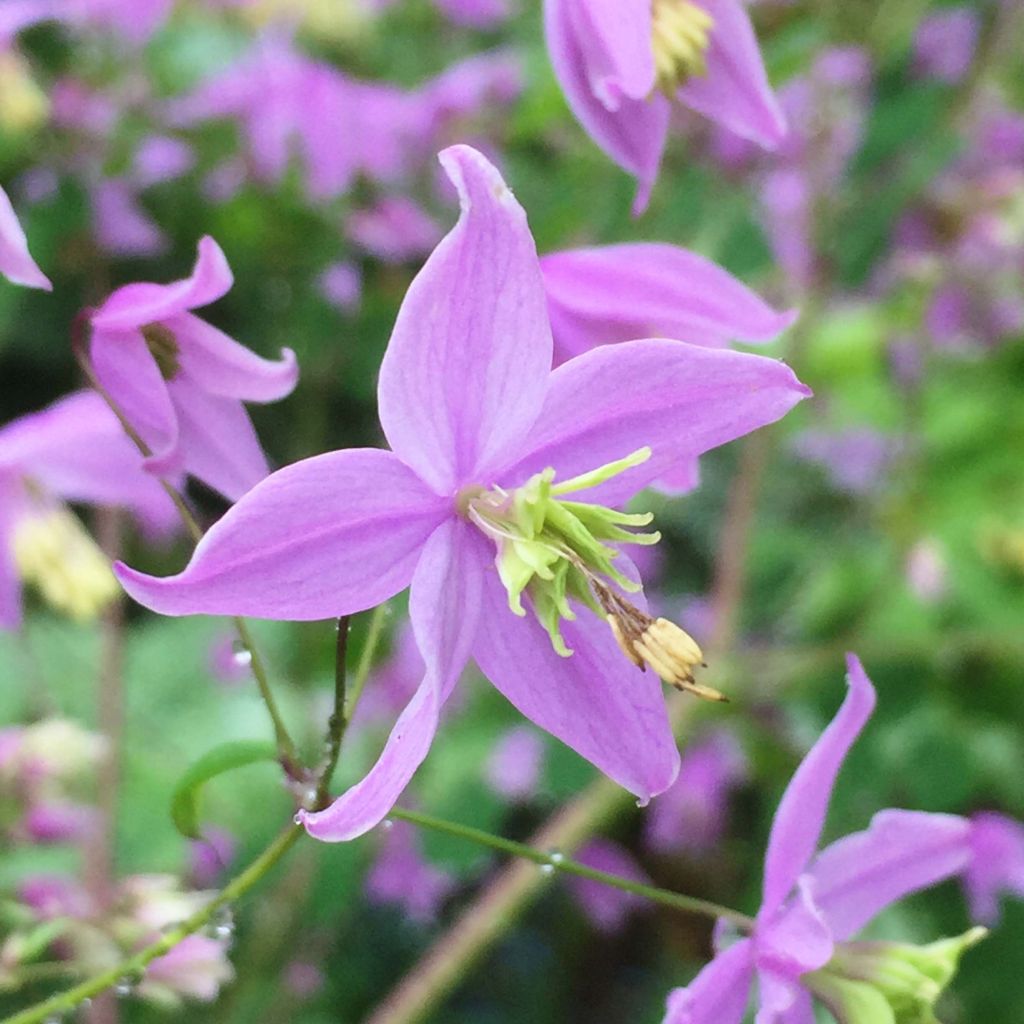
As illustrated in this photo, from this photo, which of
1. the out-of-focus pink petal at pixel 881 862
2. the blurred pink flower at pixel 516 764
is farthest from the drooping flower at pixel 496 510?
the blurred pink flower at pixel 516 764

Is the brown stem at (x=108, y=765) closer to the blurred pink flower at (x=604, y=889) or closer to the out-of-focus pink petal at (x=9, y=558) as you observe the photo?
the out-of-focus pink petal at (x=9, y=558)

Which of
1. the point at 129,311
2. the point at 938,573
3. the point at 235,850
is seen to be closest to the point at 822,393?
the point at 938,573

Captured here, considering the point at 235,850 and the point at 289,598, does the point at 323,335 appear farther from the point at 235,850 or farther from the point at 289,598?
the point at 289,598

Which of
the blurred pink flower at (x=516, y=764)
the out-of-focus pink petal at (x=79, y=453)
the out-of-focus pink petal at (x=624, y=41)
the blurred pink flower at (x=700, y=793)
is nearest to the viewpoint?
the out-of-focus pink petal at (x=624, y=41)

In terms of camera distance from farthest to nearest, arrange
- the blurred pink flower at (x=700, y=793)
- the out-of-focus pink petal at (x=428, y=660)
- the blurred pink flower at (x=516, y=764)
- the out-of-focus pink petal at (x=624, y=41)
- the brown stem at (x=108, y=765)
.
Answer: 1. the blurred pink flower at (x=700, y=793)
2. the blurred pink flower at (x=516, y=764)
3. the brown stem at (x=108, y=765)
4. the out-of-focus pink petal at (x=624, y=41)
5. the out-of-focus pink petal at (x=428, y=660)

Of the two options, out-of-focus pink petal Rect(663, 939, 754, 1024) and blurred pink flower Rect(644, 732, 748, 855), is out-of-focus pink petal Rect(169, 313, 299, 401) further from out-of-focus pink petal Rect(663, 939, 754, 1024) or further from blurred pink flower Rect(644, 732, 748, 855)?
blurred pink flower Rect(644, 732, 748, 855)

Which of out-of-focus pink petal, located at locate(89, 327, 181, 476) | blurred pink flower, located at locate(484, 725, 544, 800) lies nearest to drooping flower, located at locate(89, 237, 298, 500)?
out-of-focus pink petal, located at locate(89, 327, 181, 476)

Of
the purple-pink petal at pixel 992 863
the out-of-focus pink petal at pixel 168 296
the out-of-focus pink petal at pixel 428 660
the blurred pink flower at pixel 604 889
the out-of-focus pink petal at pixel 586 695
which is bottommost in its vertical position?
the blurred pink flower at pixel 604 889
